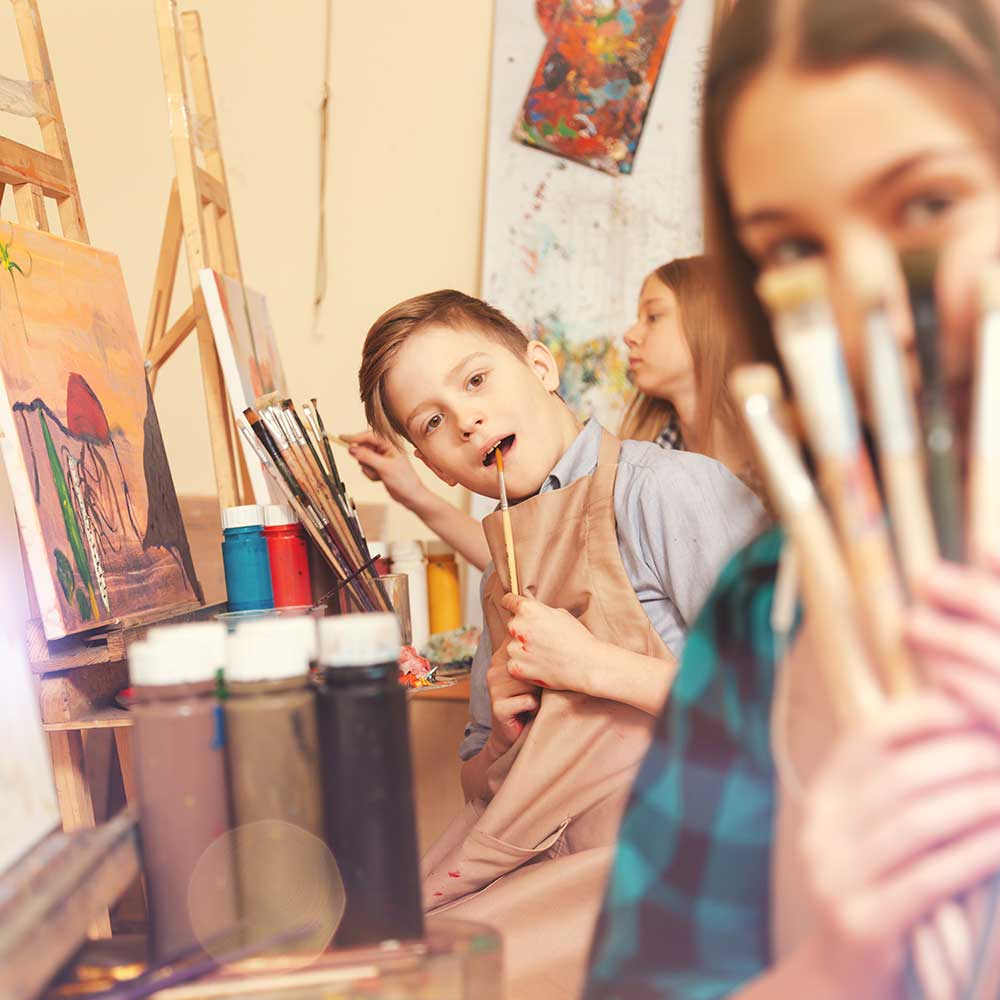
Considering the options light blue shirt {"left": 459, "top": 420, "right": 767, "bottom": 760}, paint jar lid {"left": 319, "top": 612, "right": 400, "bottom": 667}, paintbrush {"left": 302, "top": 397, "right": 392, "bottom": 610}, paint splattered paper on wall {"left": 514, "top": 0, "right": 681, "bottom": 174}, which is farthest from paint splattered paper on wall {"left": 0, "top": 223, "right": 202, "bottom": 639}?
paint splattered paper on wall {"left": 514, "top": 0, "right": 681, "bottom": 174}

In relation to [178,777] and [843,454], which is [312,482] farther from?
[843,454]

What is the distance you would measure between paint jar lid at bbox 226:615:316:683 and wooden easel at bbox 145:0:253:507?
46.8 inches

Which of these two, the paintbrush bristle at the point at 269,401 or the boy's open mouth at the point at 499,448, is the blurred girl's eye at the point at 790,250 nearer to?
the boy's open mouth at the point at 499,448

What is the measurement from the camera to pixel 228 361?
171 cm

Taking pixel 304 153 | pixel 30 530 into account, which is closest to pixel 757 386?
pixel 30 530

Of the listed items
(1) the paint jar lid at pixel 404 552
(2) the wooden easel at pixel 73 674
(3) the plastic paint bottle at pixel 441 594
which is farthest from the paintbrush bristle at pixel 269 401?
(3) the plastic paint bottle at pixel 441 594

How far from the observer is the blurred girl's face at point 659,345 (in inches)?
83.7

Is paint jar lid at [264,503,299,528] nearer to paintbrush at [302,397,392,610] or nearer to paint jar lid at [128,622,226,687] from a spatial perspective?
paintbrush at [302,397,392,610]

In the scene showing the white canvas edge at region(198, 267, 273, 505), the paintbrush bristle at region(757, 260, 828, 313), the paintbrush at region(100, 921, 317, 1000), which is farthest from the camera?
the white canvas edge at region(198, 267, 273, 505)

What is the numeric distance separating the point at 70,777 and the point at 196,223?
889 millimetres

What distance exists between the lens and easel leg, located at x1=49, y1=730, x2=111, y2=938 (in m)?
1.27

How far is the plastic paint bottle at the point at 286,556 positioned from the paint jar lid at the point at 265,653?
100 centimetres

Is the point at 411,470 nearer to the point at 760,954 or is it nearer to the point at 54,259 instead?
the point at 54,259

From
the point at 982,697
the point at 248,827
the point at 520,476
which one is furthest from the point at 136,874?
the point at 520,476
